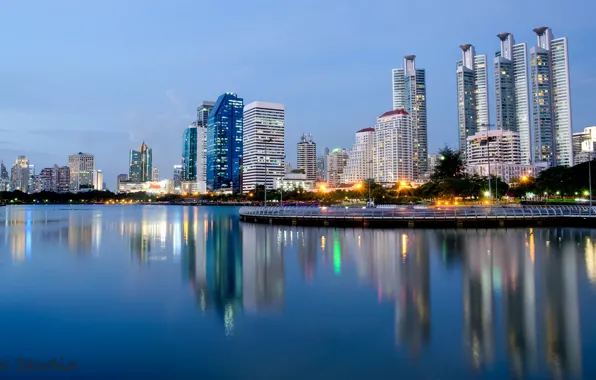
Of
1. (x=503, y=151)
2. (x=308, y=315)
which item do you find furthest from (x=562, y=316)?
(x=503, y=151)

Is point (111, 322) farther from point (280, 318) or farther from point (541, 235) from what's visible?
point (541, 235)

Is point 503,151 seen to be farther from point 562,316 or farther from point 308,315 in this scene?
point 308,315

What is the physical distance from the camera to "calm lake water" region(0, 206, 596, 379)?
9.62m

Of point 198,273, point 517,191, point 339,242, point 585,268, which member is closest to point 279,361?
point 198,273

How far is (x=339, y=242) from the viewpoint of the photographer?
106ft

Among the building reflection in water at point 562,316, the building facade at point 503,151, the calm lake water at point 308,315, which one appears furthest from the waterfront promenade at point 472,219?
the building facade at point 503,151

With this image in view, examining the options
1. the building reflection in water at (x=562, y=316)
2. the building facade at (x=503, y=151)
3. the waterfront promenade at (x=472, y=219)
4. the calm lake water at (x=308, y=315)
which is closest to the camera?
the building reflection in water at (x=562, y=316)

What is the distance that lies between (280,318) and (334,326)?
1.78 m

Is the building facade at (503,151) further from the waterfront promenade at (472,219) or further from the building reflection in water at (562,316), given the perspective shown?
the building reflection in water at (562,316)

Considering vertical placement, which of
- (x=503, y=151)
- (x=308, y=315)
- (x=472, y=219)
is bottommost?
(x=308, y=315)

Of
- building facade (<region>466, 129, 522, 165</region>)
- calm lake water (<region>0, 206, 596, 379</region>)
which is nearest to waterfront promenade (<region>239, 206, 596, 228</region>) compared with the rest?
calm lake water (<region>0, 206, 596, 379</region>)

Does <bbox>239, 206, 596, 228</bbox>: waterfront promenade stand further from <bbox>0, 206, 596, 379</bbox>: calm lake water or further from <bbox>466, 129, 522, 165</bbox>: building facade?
<bbox>466, 129, 522, 165</bbox>: building facade

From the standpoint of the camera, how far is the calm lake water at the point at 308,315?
9617 mm

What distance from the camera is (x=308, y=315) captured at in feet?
43.8
